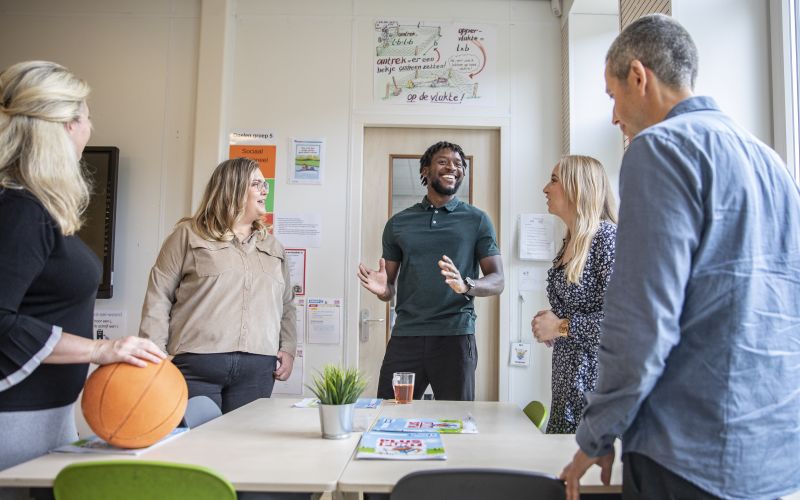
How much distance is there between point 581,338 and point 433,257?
3.55 feet

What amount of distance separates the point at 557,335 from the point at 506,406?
35cm

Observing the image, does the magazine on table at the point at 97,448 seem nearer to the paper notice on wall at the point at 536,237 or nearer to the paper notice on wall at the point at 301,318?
the paper notice on wall at the point at 301,318

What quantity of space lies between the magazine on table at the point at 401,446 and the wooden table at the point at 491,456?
19 mm

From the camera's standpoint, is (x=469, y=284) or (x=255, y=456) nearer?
(x=255, y=456)

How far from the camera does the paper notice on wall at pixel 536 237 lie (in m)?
3.81

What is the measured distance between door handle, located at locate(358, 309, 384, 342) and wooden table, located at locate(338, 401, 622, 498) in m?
1.94

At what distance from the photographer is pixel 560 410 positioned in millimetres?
1958

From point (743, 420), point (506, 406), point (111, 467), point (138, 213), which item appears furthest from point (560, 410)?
point (138, 213)

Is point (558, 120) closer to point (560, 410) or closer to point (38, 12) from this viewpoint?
point (560, 410)

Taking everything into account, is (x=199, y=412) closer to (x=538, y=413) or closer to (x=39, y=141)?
(x=39, y=141)

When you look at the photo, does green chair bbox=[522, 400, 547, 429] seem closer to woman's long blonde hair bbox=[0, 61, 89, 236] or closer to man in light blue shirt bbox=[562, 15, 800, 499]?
man in light blue shirt bbox=[562, 15, 800, 499]

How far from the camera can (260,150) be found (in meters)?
3.91

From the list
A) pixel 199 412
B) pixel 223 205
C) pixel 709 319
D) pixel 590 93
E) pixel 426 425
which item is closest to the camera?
pixel 709 319

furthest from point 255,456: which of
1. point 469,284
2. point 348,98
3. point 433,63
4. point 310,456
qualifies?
point 433,63
